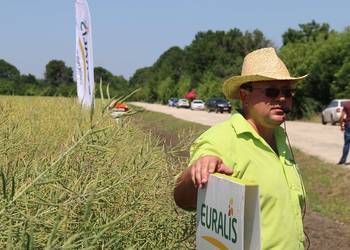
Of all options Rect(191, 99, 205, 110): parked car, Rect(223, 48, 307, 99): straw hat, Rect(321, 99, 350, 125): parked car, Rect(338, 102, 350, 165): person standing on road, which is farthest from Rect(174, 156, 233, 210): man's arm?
Rect(191, 99, 205, 110): parked car

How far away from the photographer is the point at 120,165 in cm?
288

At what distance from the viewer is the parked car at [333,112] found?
31.1 meters

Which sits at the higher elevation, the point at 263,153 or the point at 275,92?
the point at 275,92

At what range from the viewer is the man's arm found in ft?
7.79

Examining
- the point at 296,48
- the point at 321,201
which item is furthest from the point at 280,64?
the point at 296,48

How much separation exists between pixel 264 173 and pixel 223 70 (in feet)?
262

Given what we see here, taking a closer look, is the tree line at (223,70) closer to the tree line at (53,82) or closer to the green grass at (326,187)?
the tree line at (53,82)

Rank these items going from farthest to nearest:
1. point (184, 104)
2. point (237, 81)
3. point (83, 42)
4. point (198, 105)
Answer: point (184, 104) → point (198, 105) → point (83, 42) → point (237, 81)

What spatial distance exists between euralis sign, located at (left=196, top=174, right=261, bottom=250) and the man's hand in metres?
0.04

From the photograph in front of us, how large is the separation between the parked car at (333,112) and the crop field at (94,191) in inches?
1118

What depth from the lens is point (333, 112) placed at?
1248 inches

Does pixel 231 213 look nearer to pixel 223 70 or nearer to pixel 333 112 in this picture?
pixel 333 112

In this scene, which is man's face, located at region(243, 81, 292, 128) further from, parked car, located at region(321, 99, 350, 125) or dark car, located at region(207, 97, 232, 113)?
dark car, located at region(207, 97, 232, 113)

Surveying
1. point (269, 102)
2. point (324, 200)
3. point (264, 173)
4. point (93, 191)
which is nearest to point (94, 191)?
point (93, 191)
